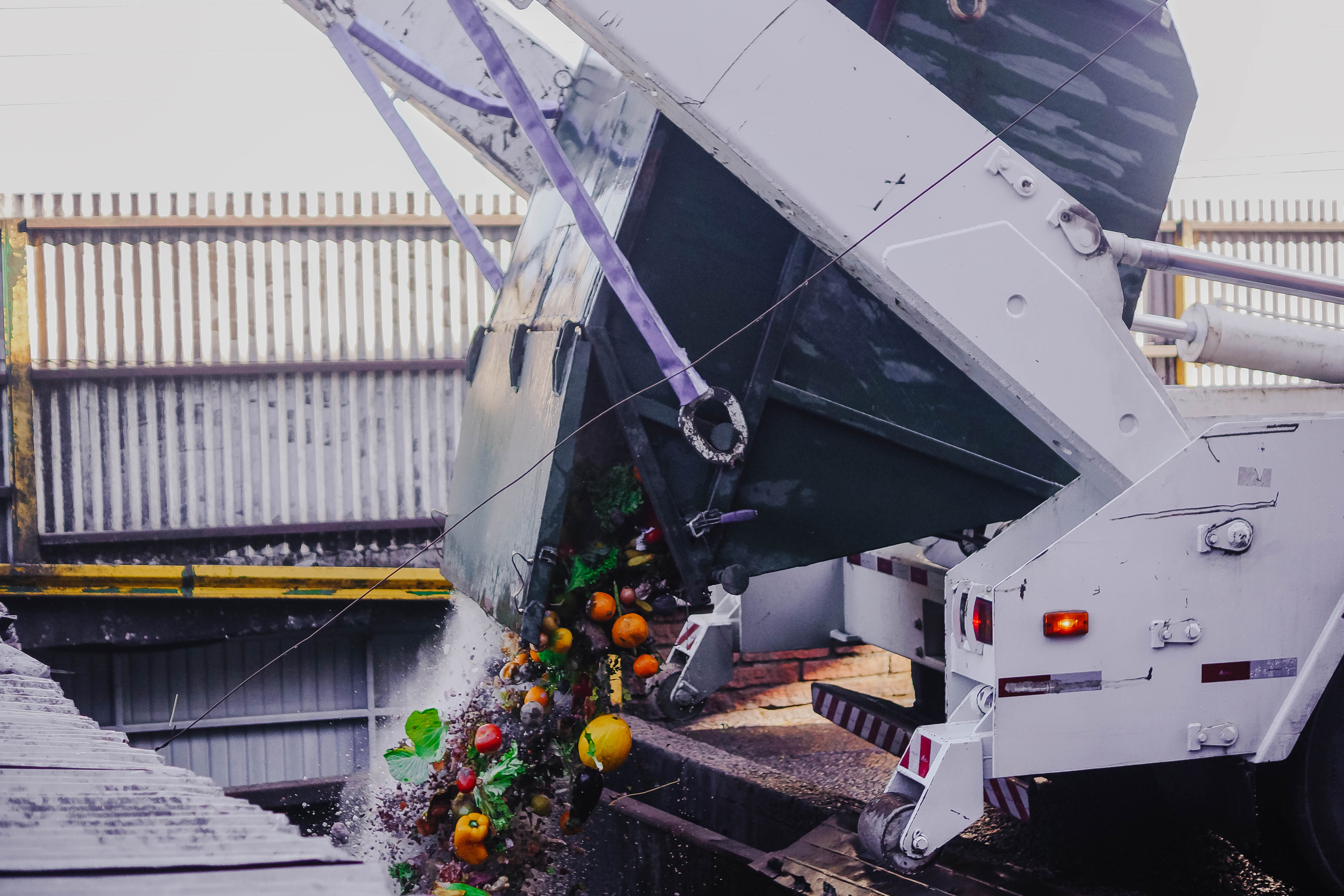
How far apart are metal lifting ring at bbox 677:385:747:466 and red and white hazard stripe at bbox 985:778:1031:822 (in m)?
1.19

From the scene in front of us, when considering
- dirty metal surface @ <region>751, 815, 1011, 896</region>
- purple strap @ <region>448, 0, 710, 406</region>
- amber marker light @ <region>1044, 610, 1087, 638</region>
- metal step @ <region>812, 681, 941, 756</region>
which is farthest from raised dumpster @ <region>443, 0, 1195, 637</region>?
metal step @ <region>812, 681, 941, 756</region>

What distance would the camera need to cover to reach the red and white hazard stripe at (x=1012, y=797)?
9.42 feet

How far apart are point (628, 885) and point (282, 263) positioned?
16.5ft

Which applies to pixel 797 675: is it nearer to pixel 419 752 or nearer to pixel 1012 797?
pixel 1012 797

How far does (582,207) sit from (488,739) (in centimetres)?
132

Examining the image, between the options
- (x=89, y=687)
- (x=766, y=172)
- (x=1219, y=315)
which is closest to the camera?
(x=766, y=172)

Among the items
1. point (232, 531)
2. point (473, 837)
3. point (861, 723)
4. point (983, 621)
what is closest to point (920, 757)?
point (983, 621)

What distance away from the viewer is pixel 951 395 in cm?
263

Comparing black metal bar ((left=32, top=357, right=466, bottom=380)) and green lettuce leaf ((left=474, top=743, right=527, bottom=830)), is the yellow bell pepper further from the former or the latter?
black metal bar ((left=32, top=357, right=466, bottom=380))

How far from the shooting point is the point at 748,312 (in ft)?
8.42

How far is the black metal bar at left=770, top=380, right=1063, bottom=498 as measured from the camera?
101 inches

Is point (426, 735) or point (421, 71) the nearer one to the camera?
→ point (426, 735)

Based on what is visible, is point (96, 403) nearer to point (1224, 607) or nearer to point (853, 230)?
point (853, 230)

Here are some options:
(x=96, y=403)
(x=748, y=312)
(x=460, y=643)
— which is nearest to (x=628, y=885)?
(x=460, y=643)
